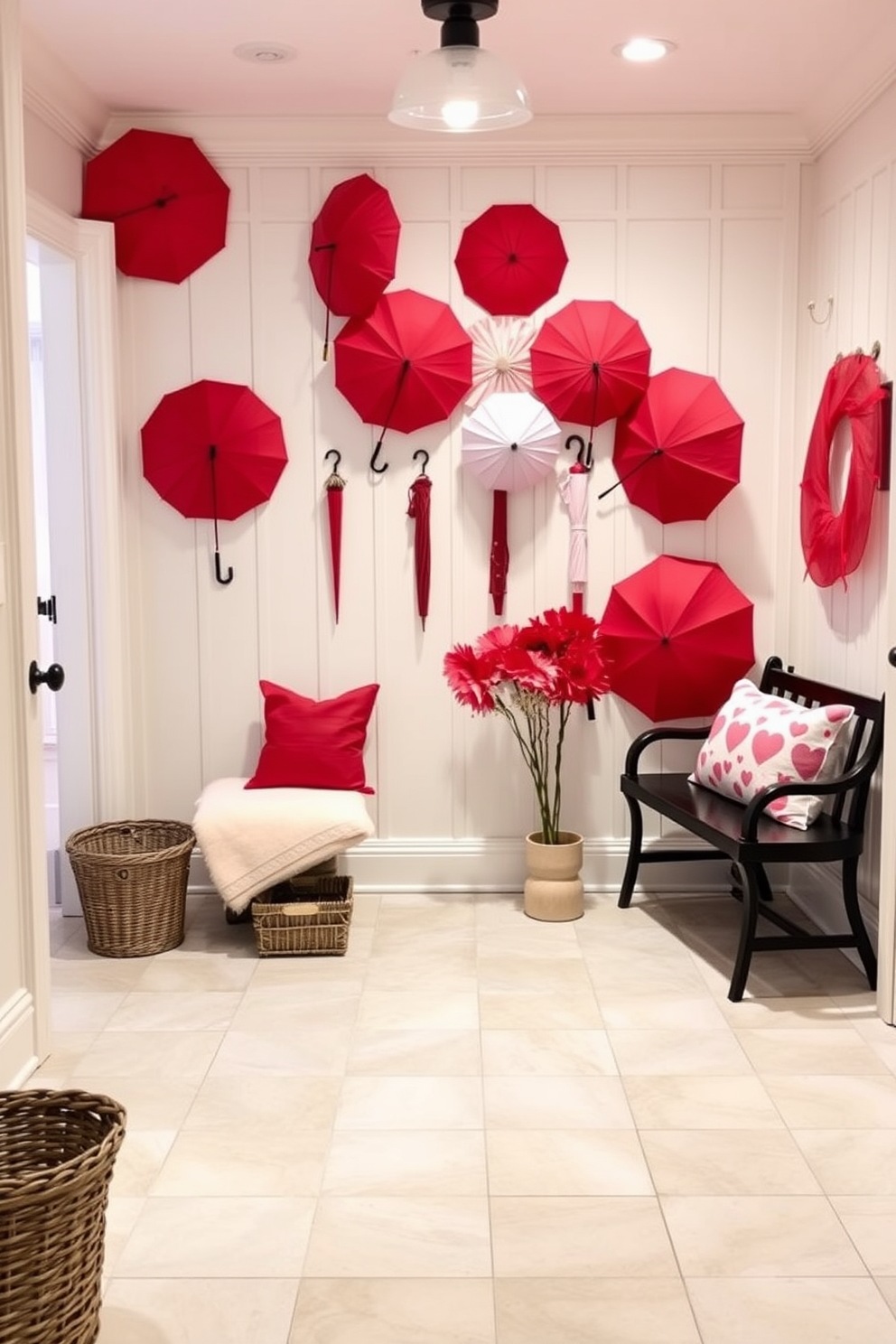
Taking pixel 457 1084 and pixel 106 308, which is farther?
pixel 106 308

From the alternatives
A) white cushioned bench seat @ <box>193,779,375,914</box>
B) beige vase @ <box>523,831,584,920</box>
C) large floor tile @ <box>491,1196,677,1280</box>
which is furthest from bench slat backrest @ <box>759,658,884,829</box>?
large floor tile @ <box>491,1196,677,1280</box>

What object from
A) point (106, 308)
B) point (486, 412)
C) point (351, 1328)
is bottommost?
point (351, 1328)

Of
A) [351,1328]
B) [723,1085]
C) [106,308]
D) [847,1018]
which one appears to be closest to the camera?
[351,1328]

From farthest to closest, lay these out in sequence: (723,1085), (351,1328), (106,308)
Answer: (106,308) < (723,1085) < (351,1328)

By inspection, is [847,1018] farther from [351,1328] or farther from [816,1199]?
[351,1328]

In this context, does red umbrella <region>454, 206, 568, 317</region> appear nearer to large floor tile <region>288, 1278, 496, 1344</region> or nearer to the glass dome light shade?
the glass dome light shade

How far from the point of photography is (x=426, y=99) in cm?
312

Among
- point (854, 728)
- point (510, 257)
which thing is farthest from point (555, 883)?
point (510, 257)

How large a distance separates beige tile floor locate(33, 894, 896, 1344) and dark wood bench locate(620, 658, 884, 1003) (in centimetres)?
13

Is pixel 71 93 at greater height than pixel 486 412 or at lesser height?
greater

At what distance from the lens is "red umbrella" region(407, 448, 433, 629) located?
451 cm

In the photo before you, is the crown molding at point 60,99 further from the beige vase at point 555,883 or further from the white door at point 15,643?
the beige vase at point 555,883

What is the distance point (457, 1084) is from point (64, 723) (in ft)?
6.44

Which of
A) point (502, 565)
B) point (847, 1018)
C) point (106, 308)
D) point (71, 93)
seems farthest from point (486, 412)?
point (847, 1018)
